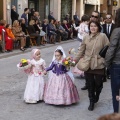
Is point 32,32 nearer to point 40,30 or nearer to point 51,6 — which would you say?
point 40,30

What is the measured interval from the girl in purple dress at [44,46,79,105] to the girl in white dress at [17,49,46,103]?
6.3 inches

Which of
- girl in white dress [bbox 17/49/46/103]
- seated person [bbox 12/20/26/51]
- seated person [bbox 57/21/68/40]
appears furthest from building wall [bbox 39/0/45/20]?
girl in white dress [bbox 17/49/46/103]

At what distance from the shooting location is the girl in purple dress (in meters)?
6.12

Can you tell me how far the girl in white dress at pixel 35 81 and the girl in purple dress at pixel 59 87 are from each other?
0.16 metres

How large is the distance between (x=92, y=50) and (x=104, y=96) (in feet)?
5.50

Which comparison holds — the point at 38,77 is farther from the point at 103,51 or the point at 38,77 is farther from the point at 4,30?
the point at 4,30

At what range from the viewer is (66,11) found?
96.5 feet

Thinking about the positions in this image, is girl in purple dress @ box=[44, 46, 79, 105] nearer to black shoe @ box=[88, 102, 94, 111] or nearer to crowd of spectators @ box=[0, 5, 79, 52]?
black shoe @ box=[88, 102, 94, 111]

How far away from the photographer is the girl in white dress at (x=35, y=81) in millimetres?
6352

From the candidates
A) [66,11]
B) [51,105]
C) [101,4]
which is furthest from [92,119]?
[101,4]

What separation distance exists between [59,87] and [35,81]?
1.78 ft

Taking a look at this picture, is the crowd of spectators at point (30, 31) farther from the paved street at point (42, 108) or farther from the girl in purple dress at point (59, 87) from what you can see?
the girl in purple dress at point (59, 87)

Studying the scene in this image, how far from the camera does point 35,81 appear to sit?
21.0 ft

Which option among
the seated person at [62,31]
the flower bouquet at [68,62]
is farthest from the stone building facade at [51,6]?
the flower bouquet at [68,62]
